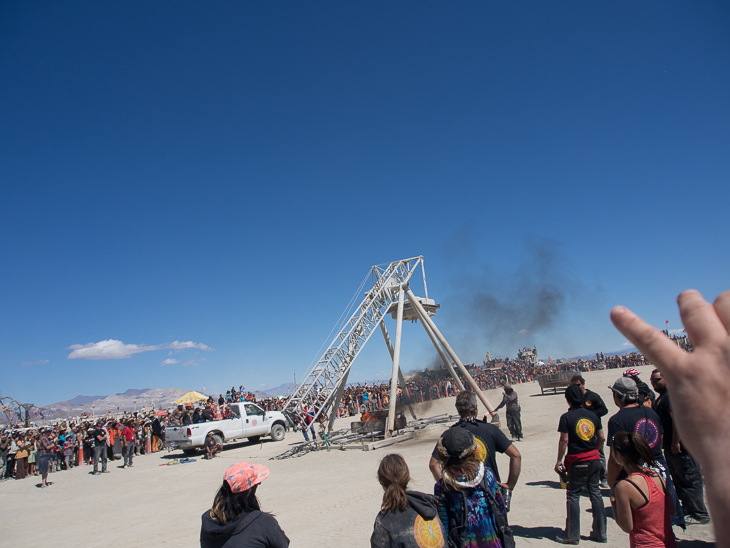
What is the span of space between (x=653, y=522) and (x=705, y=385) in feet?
10.2

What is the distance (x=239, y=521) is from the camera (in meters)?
2.90

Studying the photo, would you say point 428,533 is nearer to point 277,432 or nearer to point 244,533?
point 244,533

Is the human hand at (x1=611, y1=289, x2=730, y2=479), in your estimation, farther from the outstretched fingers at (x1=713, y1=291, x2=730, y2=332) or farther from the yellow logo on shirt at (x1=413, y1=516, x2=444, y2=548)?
the yellow logo on shirt at (x1=413, y1=516, x2=444, y2=548)

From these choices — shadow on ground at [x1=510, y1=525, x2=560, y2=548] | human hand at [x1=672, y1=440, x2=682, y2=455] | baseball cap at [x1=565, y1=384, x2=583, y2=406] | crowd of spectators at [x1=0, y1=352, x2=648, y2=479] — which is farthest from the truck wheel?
human hand at [x1=672, y1=440, x2=682, y2=455]

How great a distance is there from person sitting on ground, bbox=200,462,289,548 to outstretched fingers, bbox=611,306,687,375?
2.55 m

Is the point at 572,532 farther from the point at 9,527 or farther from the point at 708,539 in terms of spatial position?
the point at 9,527

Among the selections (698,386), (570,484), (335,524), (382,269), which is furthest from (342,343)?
(698,386)

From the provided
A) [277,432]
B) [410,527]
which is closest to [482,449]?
[410,527]

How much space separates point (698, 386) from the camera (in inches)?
39.2

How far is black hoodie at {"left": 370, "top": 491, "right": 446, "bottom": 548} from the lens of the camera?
110 inches

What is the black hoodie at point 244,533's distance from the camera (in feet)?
9.31

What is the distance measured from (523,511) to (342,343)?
10656mm

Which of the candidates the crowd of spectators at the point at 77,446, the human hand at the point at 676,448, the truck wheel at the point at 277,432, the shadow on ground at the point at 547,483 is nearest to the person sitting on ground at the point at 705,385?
the human hand at the point at 676,448

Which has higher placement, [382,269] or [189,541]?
[382,269]
